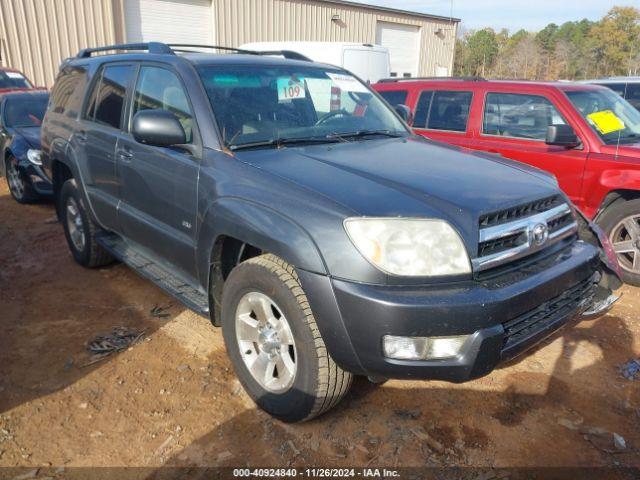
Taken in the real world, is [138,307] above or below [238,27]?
below

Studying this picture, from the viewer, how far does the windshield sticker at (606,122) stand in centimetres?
485

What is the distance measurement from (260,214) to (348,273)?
1.93 ft

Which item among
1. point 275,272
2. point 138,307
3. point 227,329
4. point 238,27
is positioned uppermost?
point 238,27

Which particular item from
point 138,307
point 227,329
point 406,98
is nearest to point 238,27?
point 406,98

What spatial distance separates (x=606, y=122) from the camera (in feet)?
16.1

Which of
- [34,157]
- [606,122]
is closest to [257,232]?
[606,122]

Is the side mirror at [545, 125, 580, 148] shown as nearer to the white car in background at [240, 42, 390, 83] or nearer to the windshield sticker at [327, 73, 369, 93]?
the windshield sticker at [327, 73, 369, 93]

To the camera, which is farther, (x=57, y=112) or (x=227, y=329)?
(x=57, y=112)

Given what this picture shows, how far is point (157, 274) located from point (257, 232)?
1.46 m

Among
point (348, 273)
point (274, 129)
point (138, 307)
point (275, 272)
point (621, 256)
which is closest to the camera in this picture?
point (348, 273)

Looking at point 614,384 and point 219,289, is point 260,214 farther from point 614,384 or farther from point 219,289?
point 614,384

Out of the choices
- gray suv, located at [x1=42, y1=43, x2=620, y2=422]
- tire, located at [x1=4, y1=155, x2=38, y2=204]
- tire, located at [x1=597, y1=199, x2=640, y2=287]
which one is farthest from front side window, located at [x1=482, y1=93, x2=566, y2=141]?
tire, located at [x1=4, y1=155, x2=38, y2=204]

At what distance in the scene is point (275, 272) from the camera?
247 centimetres

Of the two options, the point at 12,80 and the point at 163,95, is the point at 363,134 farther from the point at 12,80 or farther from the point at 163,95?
the point at 12,80
